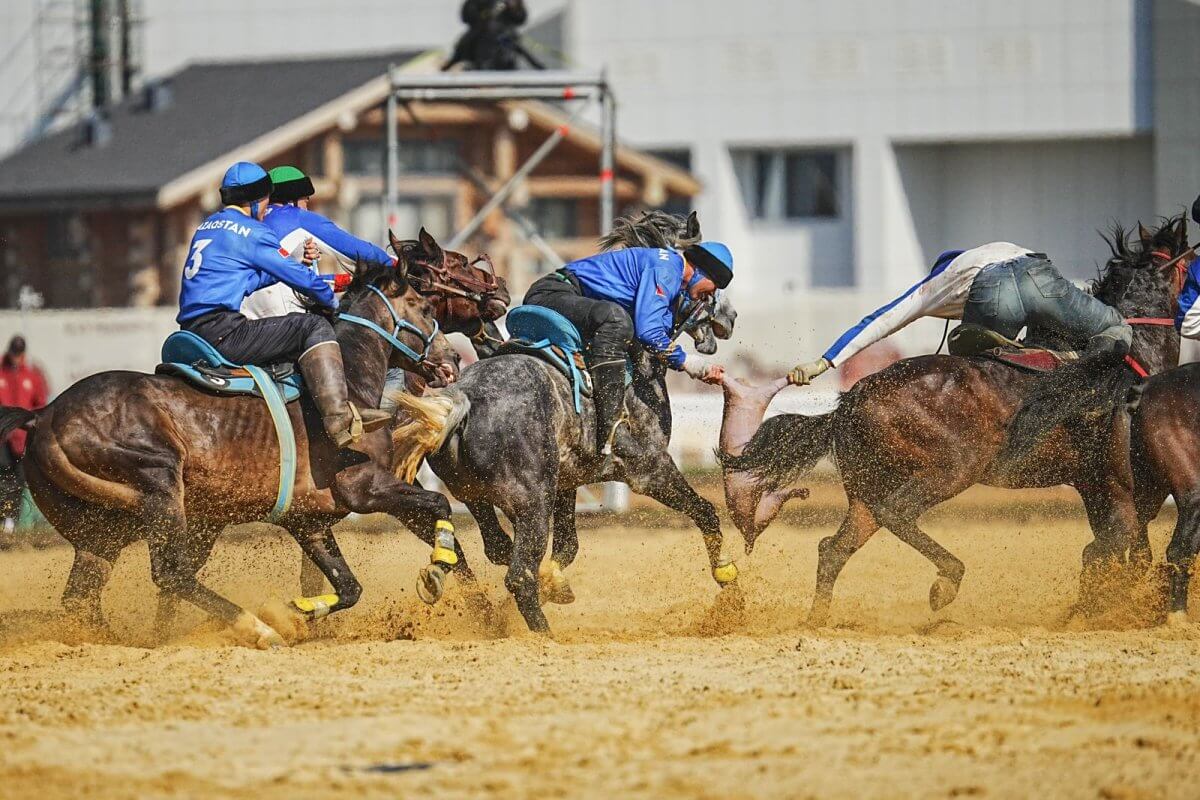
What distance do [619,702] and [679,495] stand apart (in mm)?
2707

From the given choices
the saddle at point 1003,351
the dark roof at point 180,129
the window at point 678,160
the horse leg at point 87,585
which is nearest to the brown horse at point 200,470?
the horse leg at point 87,585

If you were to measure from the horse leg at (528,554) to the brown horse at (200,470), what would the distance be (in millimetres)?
415

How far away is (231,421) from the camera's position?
7.68 meters

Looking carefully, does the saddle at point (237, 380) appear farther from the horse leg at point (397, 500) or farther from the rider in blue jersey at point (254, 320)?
the horse leg at point (397, 500)

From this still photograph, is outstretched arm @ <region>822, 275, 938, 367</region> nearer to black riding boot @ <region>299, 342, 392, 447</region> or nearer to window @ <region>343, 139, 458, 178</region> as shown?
black riding boot @ <region>299, 342, 392, 447</region>

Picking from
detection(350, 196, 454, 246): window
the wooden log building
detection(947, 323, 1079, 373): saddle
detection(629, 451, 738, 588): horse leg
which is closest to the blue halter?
detection(629, 451, 738, 588): horse leg

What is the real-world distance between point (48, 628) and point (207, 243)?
2.06 m

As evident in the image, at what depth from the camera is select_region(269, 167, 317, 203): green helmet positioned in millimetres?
8531

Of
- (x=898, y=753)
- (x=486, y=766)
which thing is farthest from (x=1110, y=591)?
(x=486, y=766)

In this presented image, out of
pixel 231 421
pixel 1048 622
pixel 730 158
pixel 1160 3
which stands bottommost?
pixel 1048 622

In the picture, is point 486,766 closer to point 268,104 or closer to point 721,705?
point 721,705

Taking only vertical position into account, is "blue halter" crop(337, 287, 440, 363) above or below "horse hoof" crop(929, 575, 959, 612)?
above

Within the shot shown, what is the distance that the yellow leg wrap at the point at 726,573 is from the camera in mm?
8742

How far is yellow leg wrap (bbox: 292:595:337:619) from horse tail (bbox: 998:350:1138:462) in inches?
136
